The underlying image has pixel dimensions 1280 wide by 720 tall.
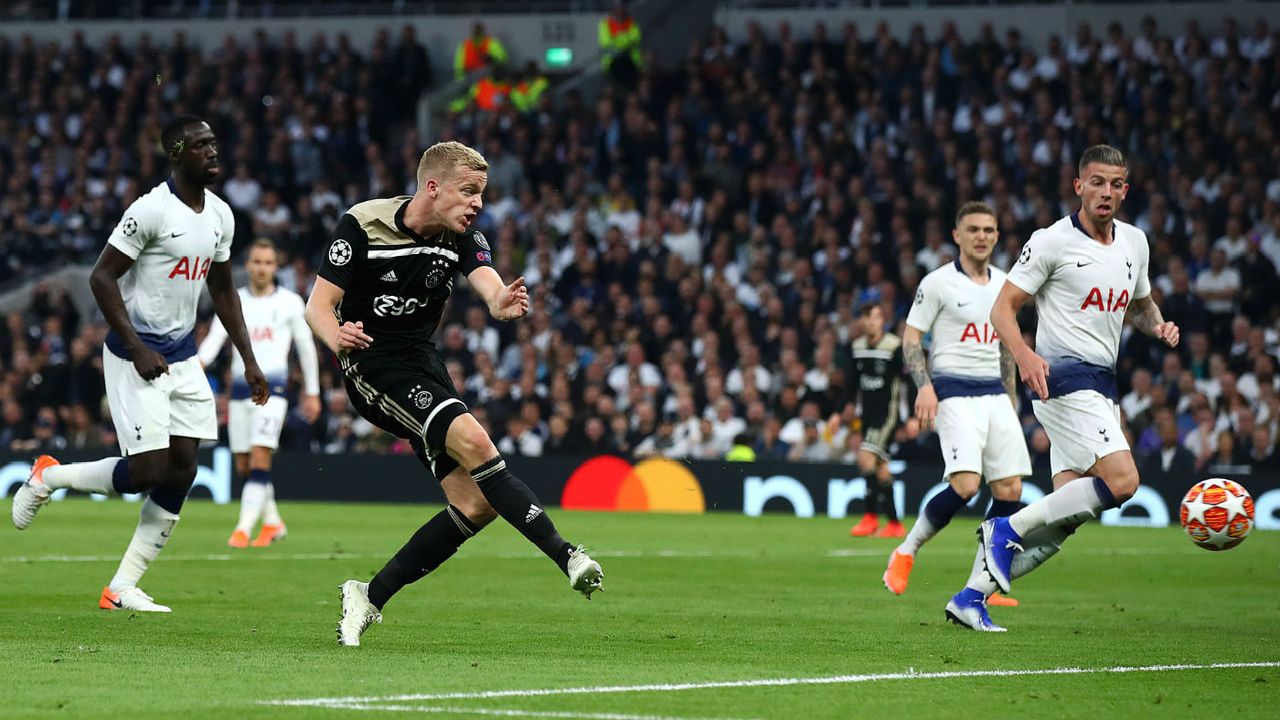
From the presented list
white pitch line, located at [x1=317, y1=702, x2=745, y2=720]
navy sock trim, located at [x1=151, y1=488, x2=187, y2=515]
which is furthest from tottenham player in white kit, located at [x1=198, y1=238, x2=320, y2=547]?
white pitch line, located at [x1=317, y1=702, x2=745, y2=720]

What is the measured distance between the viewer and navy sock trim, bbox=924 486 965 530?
40.1 ft

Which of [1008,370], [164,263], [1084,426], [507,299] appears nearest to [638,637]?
[507,299]

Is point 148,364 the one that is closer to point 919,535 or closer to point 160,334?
point 160,334

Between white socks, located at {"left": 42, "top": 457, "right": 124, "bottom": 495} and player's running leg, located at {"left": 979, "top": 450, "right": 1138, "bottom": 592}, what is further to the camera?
white socks, located at {"left": 42, "top": 457, "right": 124, "bottom": 495}

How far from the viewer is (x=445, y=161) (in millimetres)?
8805

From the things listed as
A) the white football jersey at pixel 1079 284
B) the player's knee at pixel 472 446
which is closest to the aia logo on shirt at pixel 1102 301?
the white football jersey at pixel 1079 284

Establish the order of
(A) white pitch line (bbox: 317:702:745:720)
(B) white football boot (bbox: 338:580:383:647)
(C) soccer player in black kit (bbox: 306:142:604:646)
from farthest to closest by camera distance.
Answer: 1. (B) white football boot (bbox: 338:580:383:647)
2. (C) soccer player in black kit (bbox: 306:142:604:646)
3. (A) white pitch line (bbox: 317:702:745:720)

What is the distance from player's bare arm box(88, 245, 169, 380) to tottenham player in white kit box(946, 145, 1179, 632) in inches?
176

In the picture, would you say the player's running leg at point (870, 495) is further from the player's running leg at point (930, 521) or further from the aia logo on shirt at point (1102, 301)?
the aia logo on shirt at point (1102, 301)

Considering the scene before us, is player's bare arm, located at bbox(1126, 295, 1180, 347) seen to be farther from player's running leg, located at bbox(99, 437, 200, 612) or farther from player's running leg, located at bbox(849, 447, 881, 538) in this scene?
player's running leg, located at bbox(849, 447, 881, 538)

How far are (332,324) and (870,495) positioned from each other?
1246 cm

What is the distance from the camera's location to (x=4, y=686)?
730 cm

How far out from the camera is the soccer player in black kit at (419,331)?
28.1ft

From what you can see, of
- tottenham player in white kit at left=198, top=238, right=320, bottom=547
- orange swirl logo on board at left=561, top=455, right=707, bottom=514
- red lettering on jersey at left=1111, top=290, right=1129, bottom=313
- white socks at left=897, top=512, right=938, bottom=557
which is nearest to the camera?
red lettering on jersey at left=1111, top=290, right=1129, bottom=313
